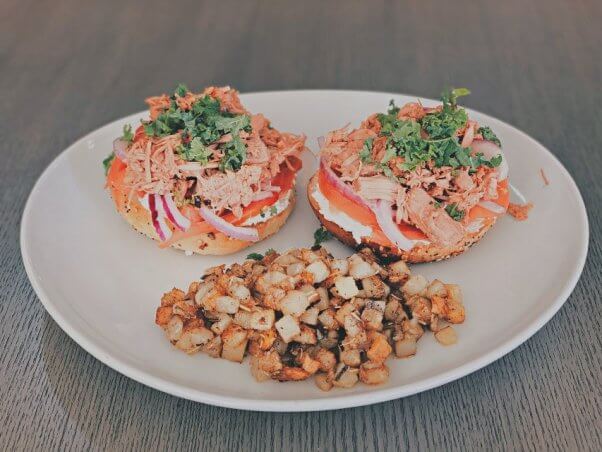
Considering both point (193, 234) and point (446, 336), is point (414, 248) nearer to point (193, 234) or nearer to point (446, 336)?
point (446, 336)

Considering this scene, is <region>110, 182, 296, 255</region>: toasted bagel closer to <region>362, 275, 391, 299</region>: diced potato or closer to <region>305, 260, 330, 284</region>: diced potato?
<region>305, 260, 330, 284</region>: diced potato

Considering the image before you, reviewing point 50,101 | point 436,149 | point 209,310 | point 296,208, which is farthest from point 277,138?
point 50,101

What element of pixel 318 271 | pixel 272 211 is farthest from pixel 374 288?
pixel 272 211

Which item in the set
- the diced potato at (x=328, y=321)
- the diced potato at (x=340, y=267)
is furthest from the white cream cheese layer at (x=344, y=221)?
the diced potato at (x=328, y=321)

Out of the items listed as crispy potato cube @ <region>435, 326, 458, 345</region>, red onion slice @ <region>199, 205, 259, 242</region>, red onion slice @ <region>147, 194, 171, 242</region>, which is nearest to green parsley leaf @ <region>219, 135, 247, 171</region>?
red onion slice @ <region>199, 205, 259, 242</region>

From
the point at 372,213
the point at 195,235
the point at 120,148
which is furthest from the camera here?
the point at 120,148

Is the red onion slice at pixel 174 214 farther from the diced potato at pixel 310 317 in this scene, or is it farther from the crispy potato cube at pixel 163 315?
the diced potato at pixel 310 317
